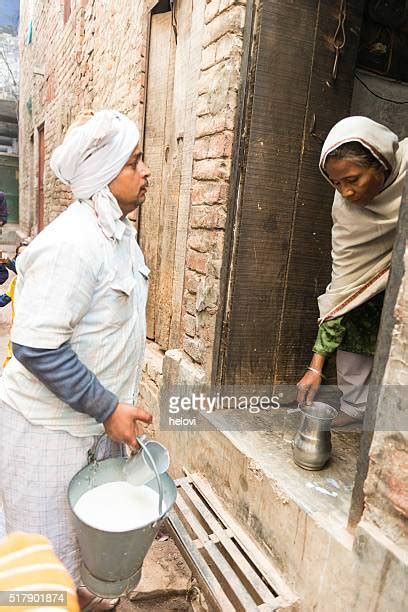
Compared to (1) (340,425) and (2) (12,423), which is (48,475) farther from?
(1) (340,425)

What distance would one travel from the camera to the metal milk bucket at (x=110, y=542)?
51.1 inches

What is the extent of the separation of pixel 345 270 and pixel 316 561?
3.96 ft

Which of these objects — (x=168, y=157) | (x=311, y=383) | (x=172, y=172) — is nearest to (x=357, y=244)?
(x=311, y=383)

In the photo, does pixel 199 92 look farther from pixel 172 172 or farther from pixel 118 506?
pixel 118 506

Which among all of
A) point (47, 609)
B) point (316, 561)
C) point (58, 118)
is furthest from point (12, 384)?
point (58, 118)

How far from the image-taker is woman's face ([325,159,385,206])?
1710 mm

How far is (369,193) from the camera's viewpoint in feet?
5.81

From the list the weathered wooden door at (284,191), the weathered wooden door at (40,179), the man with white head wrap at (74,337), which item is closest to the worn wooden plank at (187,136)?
the weathered wooden door at (284,191)

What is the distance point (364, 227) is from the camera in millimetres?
1880

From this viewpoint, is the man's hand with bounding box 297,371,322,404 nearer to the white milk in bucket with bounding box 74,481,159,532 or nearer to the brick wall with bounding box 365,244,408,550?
the brick wall with bounding box 365,244,408,550

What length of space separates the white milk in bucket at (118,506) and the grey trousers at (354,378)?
1235 millimetres

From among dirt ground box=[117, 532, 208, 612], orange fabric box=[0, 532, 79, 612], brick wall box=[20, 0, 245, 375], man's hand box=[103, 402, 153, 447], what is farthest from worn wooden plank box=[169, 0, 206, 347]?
orange fabric box=[0, 532, 79, 612]

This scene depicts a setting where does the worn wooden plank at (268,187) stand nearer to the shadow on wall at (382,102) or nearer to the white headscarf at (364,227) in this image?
the white headscarf at (364,227)

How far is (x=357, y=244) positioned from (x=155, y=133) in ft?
6.94
